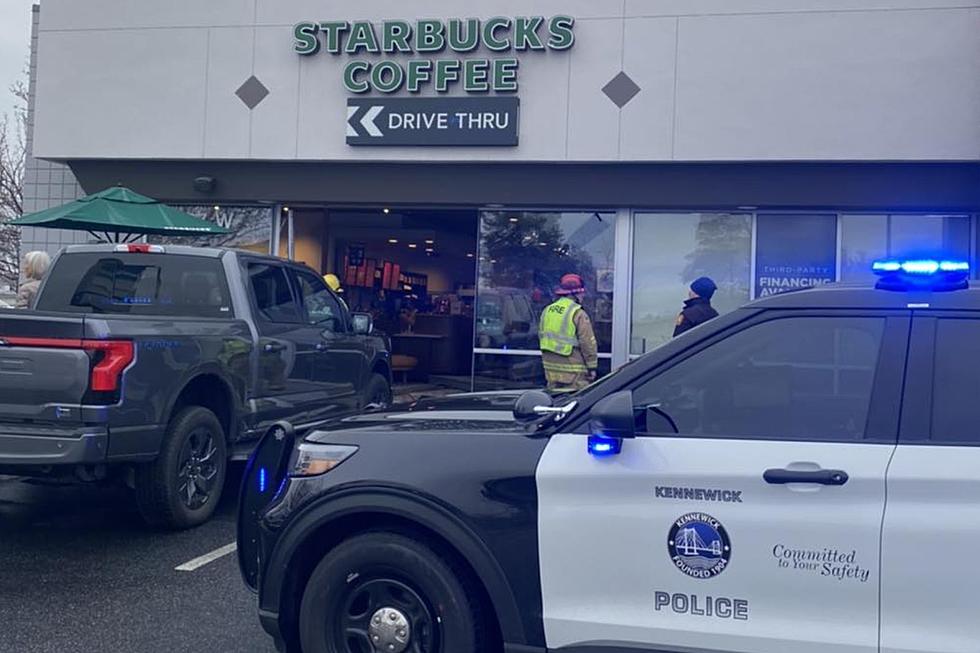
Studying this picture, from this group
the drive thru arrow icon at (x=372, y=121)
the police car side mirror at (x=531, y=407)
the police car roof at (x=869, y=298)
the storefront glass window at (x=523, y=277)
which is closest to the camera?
the police car roof at (x=869, y=298)

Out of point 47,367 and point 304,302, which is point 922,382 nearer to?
point 47,367

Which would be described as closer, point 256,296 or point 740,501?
point 740,501

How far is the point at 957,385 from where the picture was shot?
9.86 feet

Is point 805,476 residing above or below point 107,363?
below

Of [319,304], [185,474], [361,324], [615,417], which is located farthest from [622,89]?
[615,417]

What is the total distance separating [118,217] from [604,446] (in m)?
8.35

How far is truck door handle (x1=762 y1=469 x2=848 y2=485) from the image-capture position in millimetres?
2973

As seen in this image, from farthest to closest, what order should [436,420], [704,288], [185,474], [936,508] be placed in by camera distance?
[704,288], [185,474], [436,420], [936,508]

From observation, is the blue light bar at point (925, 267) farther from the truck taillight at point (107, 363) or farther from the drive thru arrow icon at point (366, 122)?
the drive thru arrow icon at point (366, 122)

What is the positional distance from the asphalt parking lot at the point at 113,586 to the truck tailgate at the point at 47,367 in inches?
36.6

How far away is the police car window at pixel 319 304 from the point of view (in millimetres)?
8133

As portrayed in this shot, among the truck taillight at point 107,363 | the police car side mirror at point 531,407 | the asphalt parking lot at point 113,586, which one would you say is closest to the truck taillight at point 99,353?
A: the truck taillight at point 107,363

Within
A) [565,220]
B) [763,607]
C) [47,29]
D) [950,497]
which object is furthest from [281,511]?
[47,29]

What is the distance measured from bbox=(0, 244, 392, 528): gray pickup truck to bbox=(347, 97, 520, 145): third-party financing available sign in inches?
149
